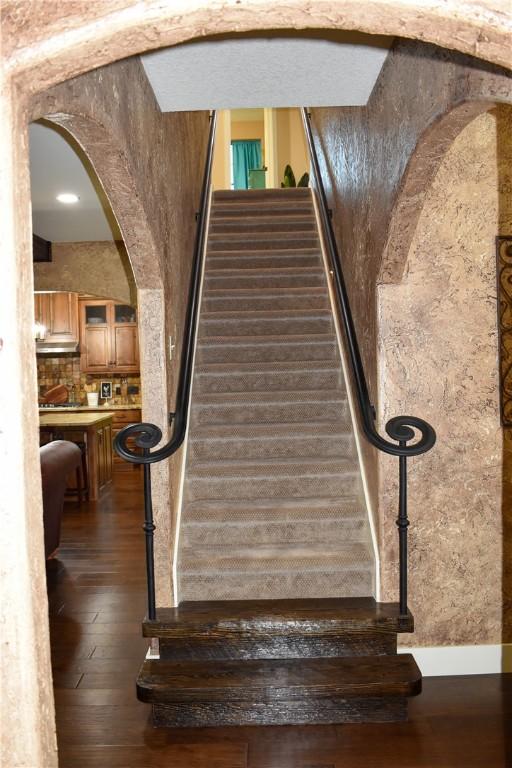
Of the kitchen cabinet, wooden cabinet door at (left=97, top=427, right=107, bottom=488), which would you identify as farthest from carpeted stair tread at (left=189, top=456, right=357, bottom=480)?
the kitchen cabinet

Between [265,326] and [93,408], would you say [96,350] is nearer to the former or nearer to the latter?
[93,408]

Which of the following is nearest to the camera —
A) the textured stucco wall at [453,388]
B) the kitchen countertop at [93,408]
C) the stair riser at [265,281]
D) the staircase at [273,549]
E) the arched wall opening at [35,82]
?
the arched wall opening at [35,82]

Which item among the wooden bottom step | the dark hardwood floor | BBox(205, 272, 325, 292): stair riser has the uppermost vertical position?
BBox(205, 272, 325, 292): stair riser

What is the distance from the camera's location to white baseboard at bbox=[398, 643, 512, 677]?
11.3ft

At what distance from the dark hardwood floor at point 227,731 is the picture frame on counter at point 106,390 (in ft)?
22.3

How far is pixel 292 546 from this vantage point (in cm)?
367

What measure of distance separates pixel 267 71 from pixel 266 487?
226 cm

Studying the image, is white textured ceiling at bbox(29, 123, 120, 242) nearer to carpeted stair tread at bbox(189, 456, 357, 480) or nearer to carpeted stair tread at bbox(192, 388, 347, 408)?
carpeted stair tread at bbox(192, 388, 347, 408)

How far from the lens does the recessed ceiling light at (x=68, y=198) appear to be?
5.27 metres

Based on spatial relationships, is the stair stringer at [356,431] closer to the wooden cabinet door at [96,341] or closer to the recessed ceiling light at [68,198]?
the recessed ceiling light at [68,198]

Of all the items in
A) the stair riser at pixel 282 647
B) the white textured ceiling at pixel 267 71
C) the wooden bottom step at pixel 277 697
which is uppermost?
the white textured ceiling at pixel 267 71

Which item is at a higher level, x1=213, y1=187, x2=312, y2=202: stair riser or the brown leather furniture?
x1=213, y1=187, x2=312, y2=202: stair riser

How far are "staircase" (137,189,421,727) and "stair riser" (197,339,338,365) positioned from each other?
0.04 ft

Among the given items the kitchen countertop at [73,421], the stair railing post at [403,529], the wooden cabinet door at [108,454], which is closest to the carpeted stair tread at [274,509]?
the stair railing post at [403,529]
